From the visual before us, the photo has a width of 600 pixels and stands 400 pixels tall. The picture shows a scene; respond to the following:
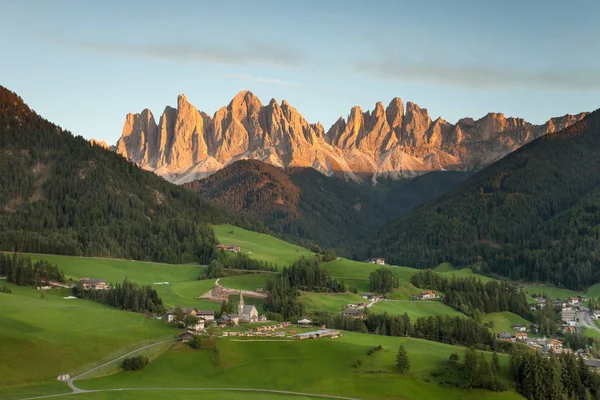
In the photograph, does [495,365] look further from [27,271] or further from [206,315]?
[27,271]

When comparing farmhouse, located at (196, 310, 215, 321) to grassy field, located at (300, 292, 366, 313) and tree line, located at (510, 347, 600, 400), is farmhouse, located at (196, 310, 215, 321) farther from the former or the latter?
tree line, located at (510, 347, 600, 400)

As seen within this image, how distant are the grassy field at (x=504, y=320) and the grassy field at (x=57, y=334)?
85.4m

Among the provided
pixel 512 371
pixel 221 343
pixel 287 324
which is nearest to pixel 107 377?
pixel 221 343

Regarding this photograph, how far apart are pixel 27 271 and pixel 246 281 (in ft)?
183

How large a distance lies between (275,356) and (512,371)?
35.0 meters

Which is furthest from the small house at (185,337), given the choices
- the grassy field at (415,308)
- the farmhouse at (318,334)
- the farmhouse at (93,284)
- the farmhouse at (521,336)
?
the farmhouse at (521,336)

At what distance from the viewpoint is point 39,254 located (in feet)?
631

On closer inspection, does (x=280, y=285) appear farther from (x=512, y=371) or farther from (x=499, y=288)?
(x=512, y=371)

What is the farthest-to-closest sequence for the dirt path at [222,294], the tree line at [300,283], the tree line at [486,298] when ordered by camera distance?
the tree line at [486,298] < the dirt path at [222,294] < the tree line at [300,283]

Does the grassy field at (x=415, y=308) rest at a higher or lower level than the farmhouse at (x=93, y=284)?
lower

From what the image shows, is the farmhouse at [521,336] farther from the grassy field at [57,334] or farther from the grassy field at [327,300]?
the grassy field at [57,334]

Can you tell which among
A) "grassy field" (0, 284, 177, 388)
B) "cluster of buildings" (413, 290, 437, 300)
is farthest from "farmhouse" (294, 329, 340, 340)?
"cluster of buildings" (413, 290, 437, 300)

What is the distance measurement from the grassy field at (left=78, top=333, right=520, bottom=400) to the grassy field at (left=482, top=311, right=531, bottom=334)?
5771cm

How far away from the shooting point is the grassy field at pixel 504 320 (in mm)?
168125
